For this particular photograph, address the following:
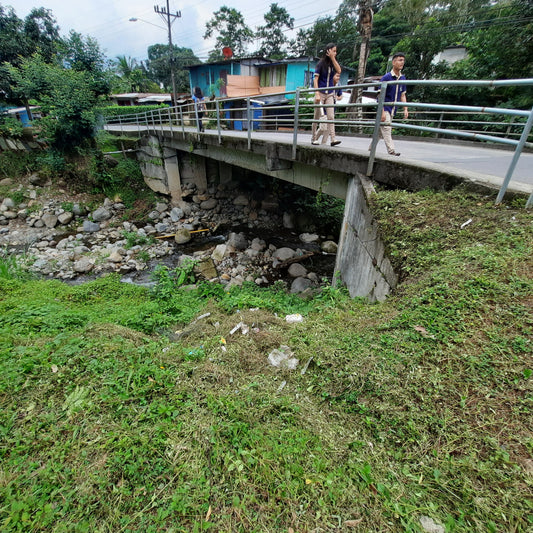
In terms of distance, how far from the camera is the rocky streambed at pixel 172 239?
9.16m

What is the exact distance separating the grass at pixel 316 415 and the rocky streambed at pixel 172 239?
4.71m

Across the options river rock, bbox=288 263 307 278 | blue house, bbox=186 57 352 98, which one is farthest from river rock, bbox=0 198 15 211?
blue house, bbox=186 57 352 98

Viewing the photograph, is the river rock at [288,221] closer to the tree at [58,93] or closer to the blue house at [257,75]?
the tree at [58,93]

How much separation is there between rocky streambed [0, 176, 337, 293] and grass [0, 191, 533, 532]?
4708 mm

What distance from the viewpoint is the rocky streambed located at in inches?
360

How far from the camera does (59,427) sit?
2340 millimetres

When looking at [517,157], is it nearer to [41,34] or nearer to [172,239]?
[172,239]

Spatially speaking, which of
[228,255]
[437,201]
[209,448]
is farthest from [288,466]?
[228,255]

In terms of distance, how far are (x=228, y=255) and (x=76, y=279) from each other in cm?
484

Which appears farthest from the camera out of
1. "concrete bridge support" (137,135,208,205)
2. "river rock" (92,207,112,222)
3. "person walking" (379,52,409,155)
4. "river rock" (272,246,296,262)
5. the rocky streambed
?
"concrete bridge support" (137,135,208,205)

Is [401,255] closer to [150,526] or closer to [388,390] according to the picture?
[388,390]

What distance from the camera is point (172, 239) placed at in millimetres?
11875

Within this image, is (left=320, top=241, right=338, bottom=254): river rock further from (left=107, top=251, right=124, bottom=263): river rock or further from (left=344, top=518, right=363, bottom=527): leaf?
(left=344, top=518, right=363, bottom=527): leaf

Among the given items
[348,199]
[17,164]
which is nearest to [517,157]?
[348,199]
